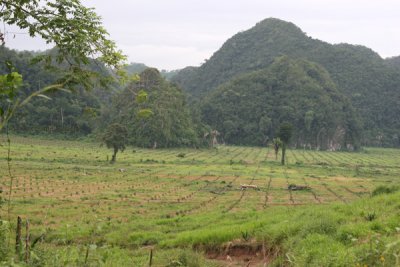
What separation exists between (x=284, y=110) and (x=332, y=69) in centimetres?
5645

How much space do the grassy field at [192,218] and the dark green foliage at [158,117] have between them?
40980 mm

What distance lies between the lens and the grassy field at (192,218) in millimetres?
6445

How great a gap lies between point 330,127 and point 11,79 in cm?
11419

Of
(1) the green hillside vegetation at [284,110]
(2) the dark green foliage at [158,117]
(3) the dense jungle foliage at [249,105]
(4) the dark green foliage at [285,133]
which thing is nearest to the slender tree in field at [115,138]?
(3) the dense jungle foliage at [249,105]

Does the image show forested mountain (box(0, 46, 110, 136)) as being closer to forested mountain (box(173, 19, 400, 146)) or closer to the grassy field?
the grassy field

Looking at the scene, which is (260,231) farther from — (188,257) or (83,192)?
(83,192)

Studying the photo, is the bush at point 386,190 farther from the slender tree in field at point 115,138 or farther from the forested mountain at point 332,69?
the forested mountain at point 332,69

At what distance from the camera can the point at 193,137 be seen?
307 ft

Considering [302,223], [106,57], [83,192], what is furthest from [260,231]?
[83,192]

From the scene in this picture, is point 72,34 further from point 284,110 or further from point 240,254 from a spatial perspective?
point 284,110

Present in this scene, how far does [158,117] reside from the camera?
295 ft

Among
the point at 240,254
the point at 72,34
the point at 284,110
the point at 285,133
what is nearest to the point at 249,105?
the point at 284,110

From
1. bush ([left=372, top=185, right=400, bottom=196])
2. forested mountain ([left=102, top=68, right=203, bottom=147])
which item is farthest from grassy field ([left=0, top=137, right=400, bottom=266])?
forested mountain ([left=102, top=68, right=203, bottom=147])

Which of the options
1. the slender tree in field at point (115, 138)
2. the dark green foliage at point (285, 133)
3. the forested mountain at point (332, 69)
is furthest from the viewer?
the forested mountain at point (332, 69)
